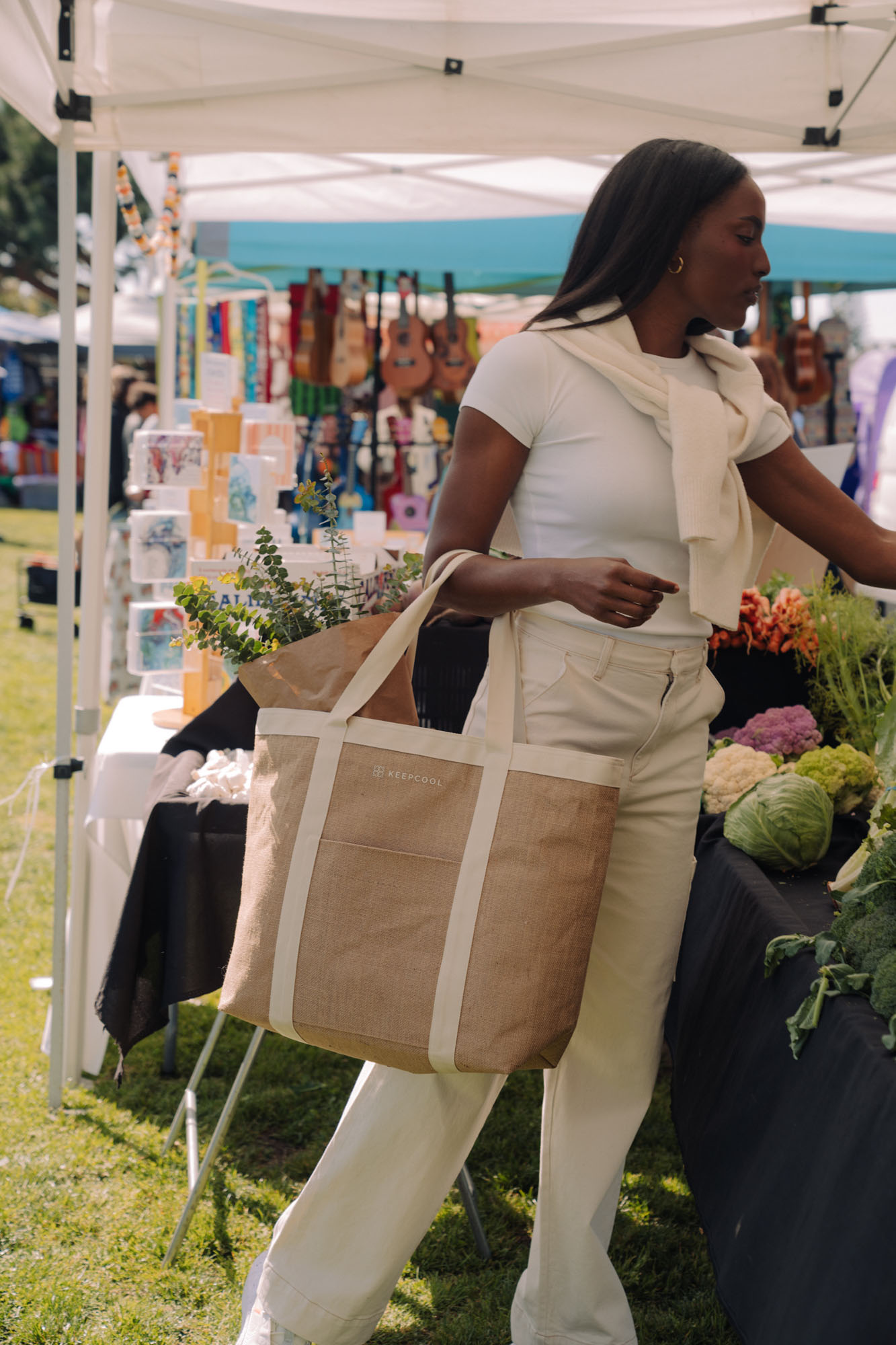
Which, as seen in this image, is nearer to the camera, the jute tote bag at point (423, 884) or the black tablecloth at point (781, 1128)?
the black tablecloth at point (781, 1128)

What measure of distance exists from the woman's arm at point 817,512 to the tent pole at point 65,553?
1.50 m

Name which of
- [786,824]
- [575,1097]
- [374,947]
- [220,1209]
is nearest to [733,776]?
[786,824]

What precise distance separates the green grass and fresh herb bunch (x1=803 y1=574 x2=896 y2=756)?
3.45 feet

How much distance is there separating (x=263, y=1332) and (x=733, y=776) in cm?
130

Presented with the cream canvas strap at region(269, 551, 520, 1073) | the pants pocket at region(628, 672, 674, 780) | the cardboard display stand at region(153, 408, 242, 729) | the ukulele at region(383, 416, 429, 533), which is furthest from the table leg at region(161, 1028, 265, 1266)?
the ukulele at region(383, 416, 429, 533)

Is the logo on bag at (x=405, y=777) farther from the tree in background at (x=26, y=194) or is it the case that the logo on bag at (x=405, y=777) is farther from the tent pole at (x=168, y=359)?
the tree in background at (x=26, y=194)

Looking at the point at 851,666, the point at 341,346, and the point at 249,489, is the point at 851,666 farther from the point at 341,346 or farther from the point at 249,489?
the point at 341,346

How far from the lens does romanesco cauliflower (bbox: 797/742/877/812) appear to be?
7.39 ft

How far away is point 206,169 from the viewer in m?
5.32

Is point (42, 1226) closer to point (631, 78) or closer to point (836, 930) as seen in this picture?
point (836, 930)

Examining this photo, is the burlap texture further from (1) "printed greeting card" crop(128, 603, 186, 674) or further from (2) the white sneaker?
(1) "printed greeting card" crop(128, 603, 186, 674)

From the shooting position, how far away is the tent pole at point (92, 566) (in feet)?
9.21

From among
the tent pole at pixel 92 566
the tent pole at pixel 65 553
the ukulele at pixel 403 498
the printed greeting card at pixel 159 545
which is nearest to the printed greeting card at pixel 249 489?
the printed greeting card at pixel 159 545

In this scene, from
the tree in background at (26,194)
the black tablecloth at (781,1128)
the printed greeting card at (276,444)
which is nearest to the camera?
the black tablecloth at (781,1128)
